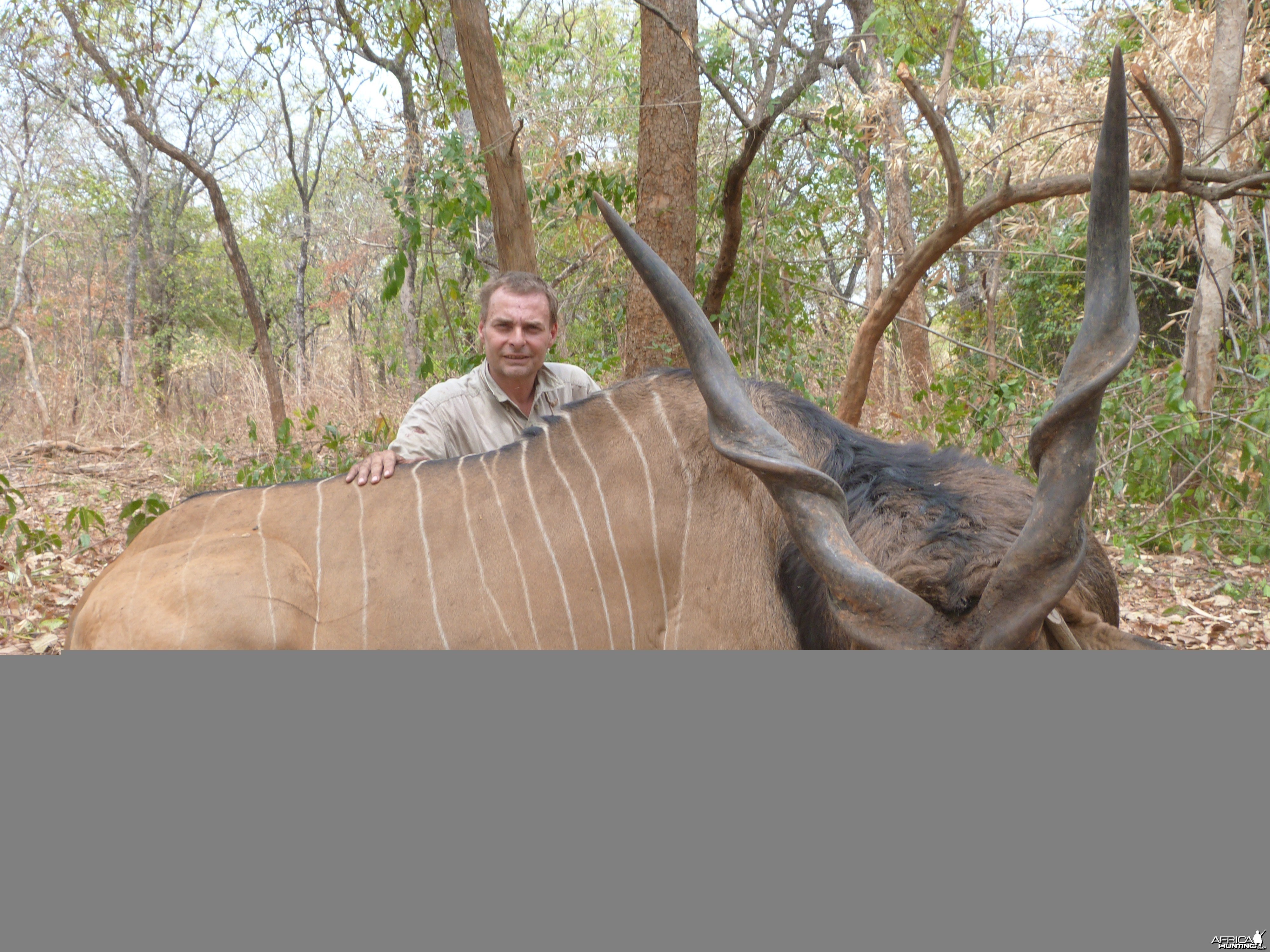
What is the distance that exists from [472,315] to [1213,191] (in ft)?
17.3

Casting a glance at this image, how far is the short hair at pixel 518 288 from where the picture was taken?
3148mm

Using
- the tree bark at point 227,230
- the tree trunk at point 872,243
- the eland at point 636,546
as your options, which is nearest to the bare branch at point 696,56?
the eland at point 636,546

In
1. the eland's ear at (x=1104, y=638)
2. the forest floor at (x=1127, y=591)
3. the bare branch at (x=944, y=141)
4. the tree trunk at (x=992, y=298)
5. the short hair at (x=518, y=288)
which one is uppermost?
the tree trunk at (x=992, y=298)

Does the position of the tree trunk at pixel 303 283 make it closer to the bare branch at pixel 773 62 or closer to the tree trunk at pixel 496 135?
the tree trunk at pixel 496 135

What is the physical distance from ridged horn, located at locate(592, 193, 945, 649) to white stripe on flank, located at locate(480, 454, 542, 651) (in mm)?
661

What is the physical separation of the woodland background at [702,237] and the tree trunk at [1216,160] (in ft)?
0.05

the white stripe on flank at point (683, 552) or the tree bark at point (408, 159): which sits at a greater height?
the tree bark at point (408, 159)

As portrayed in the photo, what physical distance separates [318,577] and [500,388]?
974 mm

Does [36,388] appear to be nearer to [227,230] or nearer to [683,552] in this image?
[227,230]

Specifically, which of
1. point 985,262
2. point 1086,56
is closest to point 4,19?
point 1086,56

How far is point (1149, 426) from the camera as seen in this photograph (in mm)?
4703

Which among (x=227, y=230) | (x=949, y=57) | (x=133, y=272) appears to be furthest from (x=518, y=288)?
(x=133, y=272)

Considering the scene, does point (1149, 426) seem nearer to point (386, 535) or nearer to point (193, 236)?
point (386, 535)

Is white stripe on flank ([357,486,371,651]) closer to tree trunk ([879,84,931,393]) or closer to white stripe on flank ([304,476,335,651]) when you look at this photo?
white stripe on flank ([304,476,335,651])
